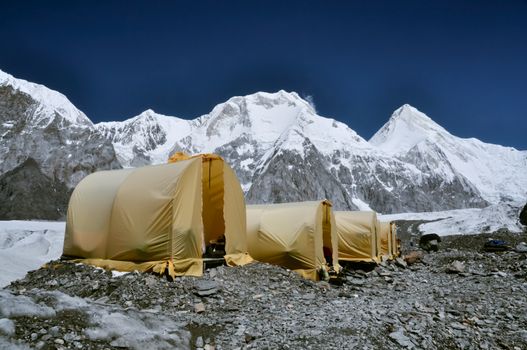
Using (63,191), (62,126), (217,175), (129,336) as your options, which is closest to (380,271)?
(217,175)

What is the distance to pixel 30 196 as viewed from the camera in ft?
323

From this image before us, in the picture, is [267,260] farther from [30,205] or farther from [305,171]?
[305,171]

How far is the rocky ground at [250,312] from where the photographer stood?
634 cm

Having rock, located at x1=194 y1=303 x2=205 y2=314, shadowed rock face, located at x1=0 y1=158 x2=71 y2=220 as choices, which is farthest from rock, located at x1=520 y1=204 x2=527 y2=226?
shadowed rock face, located at x1=0 y1=158 x2=71 y2=220

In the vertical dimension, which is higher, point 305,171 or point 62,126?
point 62,126

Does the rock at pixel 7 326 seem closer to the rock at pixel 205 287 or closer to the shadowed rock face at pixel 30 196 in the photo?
the rock at pixel 205 287

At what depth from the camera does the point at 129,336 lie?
6.53m

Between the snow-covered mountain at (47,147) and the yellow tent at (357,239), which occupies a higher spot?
the snow-covered mountain at (47,147)

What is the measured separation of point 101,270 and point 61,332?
6.38 meters

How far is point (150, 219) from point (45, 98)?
194m

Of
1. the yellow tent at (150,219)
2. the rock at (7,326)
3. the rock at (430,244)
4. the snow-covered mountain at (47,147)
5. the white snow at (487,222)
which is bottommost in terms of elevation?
the rock at (430,244)

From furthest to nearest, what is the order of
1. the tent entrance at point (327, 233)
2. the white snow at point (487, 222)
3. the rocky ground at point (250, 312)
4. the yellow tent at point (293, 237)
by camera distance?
the white snow at point (487, 222) → the tent entrance at point (327, 233) → the yellow tent at point (293, 237) → the rocky ground at point (250, 312)

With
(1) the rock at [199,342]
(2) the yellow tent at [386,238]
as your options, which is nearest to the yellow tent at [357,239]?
(2) the yellow tent at [386,238]

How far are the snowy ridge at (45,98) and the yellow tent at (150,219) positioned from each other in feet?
465
